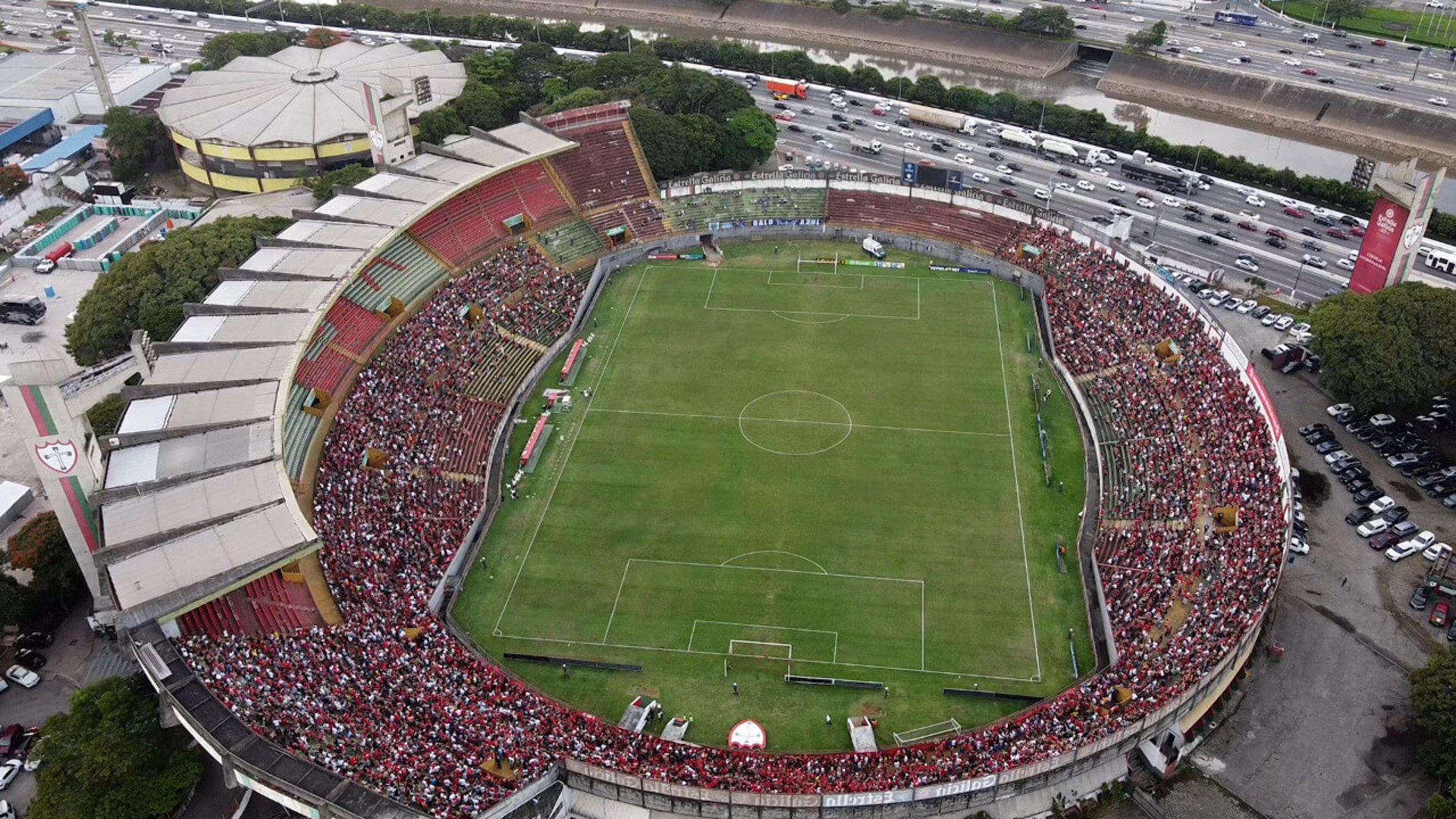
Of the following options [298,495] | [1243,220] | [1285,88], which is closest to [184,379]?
[298,495]

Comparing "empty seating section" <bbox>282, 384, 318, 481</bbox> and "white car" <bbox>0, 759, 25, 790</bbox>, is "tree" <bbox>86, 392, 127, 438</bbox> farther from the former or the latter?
"white car" <bbox>0, 759, 25, 790</bbox>

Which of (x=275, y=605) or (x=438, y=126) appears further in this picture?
(x=438, y=126)

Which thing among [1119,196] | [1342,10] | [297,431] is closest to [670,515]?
[297,431]

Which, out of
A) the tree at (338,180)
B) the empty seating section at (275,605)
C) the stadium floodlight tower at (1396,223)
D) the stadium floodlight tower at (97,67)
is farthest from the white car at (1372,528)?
the stadium floodlight tower at (97,67)

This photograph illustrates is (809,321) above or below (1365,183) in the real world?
below

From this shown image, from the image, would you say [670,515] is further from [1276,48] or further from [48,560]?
[1276,48]

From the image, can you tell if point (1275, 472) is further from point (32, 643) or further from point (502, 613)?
point (32, 643)
